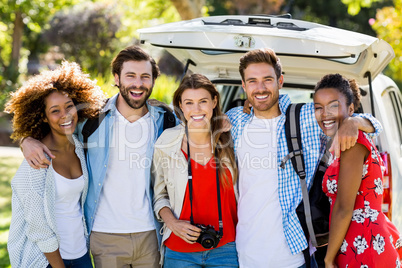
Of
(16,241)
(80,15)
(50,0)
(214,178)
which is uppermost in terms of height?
(80,15)

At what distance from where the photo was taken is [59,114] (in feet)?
9.72

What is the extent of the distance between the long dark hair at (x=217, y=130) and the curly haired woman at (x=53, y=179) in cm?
71

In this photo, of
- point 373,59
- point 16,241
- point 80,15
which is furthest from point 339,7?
point 16,241

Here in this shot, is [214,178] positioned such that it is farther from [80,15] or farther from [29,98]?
[80,15]

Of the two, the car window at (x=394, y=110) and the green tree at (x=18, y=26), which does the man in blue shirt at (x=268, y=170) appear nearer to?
the car window at (x=394, y=110)

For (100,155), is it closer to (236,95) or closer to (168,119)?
(168,119)

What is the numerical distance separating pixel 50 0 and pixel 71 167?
27.4 ft

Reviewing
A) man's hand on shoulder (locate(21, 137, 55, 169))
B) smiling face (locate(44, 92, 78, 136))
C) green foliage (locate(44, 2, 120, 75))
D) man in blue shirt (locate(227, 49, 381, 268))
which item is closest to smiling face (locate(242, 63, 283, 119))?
man in blue shirt (locate(227, 49, 381, 268))

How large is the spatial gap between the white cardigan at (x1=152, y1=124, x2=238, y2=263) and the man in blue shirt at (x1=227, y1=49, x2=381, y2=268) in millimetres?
178

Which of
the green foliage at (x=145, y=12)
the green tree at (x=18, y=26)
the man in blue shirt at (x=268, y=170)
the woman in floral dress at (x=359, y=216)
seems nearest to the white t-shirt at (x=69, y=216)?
the man in blue shirt at (x=268, y=170)

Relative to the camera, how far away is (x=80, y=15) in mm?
18062

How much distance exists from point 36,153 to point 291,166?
1.54 metres

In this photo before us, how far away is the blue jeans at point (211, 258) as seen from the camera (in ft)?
9.31

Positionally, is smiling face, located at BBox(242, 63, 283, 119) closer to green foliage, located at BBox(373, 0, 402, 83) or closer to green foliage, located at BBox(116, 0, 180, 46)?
green foliage, located at BBox(116, 0, 180, 46)
